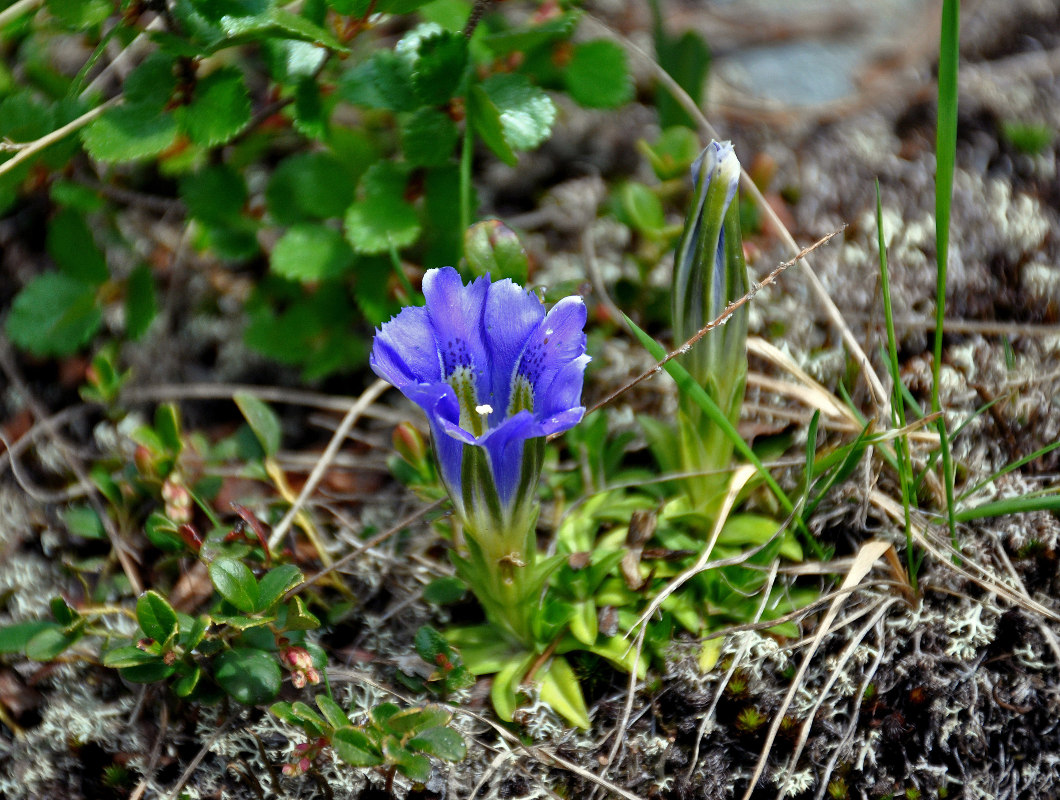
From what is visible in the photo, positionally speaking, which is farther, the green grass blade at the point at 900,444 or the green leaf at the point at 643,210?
the green leaf at the point at 643,210

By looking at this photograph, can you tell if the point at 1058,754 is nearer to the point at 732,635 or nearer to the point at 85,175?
the point at 732,635

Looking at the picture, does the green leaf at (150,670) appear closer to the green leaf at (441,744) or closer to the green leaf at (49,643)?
the green leaf at (49,643)

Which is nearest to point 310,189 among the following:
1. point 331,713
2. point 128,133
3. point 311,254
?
point 311,254

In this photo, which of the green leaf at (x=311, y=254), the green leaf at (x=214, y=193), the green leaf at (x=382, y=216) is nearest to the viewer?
the green leaf at (x=382, y=216)

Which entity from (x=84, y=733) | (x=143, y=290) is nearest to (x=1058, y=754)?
(x=84, y=733)

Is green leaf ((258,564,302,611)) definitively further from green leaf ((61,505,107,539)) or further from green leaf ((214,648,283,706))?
green leaf ((61,505,107,539))

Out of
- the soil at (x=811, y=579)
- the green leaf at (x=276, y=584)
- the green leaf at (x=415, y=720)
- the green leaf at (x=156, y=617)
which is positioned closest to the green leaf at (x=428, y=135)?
the soil at (x=811, y=579)

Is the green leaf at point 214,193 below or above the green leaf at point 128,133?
below
